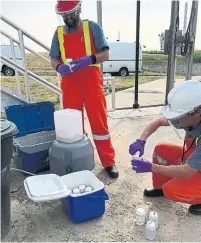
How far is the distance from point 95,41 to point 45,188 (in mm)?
1480

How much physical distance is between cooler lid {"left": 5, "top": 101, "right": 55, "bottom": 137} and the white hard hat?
1.47 meters

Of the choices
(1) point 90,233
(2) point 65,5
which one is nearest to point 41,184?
(1) point 90,233

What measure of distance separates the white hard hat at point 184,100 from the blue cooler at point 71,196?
0.78 metres

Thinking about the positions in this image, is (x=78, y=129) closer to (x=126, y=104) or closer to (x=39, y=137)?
(x=39, y=137)

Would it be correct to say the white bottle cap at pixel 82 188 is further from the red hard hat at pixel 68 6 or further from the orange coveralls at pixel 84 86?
the red hard hat at pixel 68 6

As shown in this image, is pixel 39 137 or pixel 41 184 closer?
pixel 41 184

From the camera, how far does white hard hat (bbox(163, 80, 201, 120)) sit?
195 centimetres

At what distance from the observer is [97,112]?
2834 millimetres

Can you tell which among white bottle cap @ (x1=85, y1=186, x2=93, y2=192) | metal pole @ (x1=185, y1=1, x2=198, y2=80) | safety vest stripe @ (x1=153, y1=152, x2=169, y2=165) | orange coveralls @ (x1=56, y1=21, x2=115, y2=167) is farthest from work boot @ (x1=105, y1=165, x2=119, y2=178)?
metal pole @ (x1=185, y1=1, x2=198, y2=80)

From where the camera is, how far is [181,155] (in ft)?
8.12

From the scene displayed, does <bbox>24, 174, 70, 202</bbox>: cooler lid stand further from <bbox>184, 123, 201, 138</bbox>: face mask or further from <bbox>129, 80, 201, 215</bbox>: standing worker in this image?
<bbox>184, 123, 201, 138</bbox>: face mask

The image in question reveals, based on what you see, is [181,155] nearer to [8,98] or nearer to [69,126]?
[69,126]

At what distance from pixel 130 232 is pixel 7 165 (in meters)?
1.03

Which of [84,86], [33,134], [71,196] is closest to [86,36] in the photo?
[84,86]
